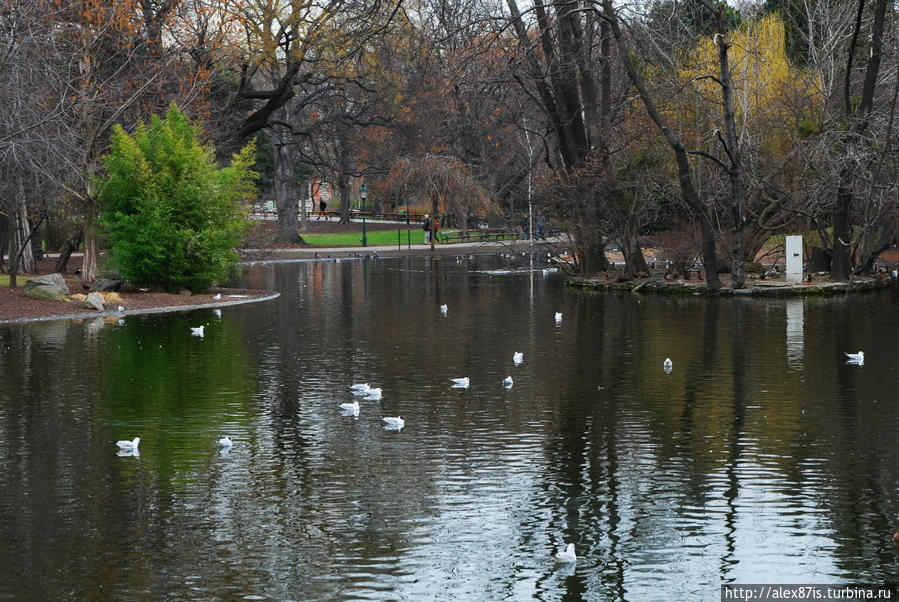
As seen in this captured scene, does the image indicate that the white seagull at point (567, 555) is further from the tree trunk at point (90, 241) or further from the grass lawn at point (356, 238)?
the grass lawn at point (356, 238)

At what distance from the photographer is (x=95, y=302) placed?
83.8 feet

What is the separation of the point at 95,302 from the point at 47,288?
188 cm

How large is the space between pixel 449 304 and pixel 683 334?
844 cm

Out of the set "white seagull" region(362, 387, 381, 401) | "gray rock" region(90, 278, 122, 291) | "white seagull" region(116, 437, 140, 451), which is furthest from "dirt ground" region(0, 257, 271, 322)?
"white seagull" region(116, 437, 140, 451)

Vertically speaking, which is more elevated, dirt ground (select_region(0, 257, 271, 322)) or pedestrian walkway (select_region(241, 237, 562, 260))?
pedestrian walkway (select_region(241, 237, 562, 260))

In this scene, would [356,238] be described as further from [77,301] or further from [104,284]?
[77,301]

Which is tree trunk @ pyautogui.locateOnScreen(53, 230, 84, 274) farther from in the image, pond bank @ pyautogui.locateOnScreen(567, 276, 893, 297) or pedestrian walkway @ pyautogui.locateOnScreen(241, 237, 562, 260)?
pond bank @ pyautogui.locateOnScreen(567, 276, 893, 297)

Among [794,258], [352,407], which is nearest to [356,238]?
[794,258]

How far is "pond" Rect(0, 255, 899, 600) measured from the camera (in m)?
7.42

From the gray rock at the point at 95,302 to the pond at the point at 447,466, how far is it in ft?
18.7

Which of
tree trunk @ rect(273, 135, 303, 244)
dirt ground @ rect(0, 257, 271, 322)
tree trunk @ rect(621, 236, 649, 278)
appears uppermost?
tree trunk @ rect(273, 135, 303, 244)

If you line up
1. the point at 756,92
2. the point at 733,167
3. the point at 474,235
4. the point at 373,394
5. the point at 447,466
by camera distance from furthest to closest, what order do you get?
1. the point at 474,235
2. the point at 756,92
3. the point at 733,167
4. the point at 373,394
5. the point at 447,466

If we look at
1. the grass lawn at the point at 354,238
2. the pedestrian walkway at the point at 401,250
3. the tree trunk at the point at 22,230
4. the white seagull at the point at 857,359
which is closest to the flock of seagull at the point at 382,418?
the white seagull at the point at 857,359

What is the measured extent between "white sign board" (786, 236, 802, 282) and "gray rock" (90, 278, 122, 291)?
1863 centimetres
